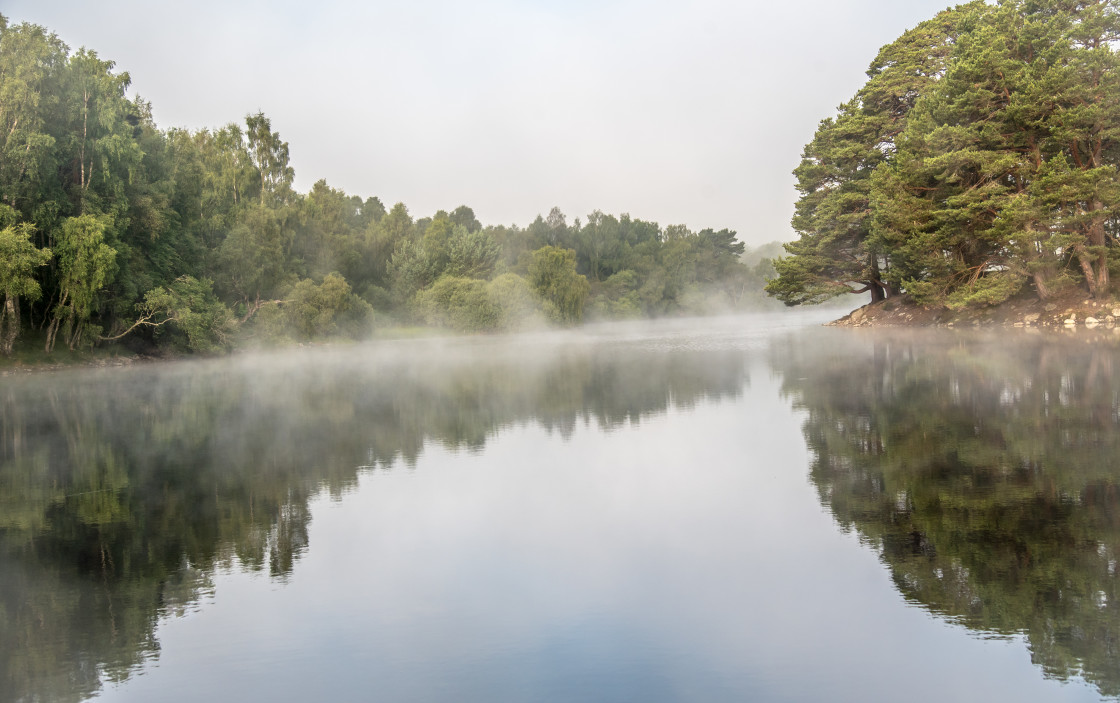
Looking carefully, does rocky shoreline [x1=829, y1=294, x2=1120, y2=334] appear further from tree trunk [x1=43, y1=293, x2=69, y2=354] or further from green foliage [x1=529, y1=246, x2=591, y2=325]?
tree trunk [x1=43, y1=293, x2=69, y2=354]

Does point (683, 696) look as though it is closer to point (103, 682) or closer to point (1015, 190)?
point (103, 682)

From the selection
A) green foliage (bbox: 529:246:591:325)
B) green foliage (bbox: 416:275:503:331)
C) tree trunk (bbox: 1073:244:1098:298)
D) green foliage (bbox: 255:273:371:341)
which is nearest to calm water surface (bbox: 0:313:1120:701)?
tree trunk (bbox: 1073:244:1098:298)

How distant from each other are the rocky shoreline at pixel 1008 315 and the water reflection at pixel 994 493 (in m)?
18.2

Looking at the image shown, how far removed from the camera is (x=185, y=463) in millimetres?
13234

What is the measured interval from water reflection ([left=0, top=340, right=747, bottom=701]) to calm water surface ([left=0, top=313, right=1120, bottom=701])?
5cm

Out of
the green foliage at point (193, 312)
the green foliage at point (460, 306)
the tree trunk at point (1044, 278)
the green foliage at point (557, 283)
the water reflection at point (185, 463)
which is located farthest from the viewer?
the green foliage at point (557, 283)

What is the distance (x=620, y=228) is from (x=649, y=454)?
132712 millimetres

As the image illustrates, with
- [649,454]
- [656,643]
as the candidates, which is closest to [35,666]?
[656,643]

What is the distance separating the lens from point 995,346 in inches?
1165

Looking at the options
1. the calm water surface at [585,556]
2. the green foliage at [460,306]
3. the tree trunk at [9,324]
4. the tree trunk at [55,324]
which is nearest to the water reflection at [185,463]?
the calm water surface at [585,556]

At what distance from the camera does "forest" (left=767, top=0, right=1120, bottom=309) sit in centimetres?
3403

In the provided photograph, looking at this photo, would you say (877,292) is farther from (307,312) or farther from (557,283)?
(307,312)

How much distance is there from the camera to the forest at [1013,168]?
34.0 m

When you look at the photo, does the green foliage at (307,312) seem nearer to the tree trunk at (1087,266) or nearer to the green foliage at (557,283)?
the green foliage at (557,283)
